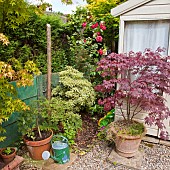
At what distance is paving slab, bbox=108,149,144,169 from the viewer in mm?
2408

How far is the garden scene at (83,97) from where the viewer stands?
90.3 inches

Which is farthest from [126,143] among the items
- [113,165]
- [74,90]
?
[74,90]

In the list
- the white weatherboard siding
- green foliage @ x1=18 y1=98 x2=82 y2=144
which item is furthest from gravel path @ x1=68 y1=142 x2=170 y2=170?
green foliage @ x1=18 y1=98 x2=82 y2=144

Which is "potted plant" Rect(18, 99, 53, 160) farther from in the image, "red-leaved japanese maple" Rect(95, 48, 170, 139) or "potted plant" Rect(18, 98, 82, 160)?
"red-leaved japanese maple" Rect(95, 48, 170, 139)

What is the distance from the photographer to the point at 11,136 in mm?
2857

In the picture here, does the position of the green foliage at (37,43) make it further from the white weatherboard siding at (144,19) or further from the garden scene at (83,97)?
the white weatherboard siding at (144,19)

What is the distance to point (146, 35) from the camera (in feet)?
9.14

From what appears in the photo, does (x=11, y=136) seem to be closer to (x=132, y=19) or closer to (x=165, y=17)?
(x=132, y=19)

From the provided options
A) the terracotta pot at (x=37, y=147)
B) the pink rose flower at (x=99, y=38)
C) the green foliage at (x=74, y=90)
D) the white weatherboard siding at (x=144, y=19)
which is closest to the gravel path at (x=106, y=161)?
the terracotta pot at (x=37, y=147)

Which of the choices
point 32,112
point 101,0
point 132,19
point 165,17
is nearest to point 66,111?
point 32,112

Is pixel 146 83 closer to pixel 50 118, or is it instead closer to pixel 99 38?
pixel 50 118

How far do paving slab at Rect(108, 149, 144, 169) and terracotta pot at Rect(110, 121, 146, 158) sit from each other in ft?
0.18

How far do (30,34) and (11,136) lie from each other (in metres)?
1.79

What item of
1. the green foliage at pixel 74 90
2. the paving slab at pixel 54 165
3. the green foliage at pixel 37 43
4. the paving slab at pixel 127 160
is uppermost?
the green foliage at pixel 37 43
